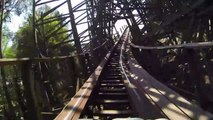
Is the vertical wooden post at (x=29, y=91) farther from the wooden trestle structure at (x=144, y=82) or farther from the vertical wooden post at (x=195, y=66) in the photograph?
the vertical wooden post at (x=195, y=66)

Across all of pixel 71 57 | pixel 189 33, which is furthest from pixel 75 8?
pixel 71 57

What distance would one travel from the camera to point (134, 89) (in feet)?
23.9

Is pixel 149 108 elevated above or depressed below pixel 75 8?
below

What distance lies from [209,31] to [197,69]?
279 inches

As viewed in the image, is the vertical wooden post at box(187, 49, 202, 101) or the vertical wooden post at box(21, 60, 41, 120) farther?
the vertical wooden post at box(187, 49, 202, 101)

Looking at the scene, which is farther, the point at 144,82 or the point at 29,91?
the point at 144,82

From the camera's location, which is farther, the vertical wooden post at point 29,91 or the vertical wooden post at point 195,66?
the vertical wooden post at point 195,66

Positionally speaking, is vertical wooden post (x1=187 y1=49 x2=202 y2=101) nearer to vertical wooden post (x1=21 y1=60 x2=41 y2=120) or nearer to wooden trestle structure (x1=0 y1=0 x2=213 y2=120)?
wooden trestle structure (x1=0 y1=0 x2=213 y2=120)

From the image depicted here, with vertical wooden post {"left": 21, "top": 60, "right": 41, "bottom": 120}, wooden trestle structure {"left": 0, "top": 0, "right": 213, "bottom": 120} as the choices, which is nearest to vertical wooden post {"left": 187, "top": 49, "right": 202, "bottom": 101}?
wooden trestle structure {"left": 0, "top": 0, "right": 213, "bottom": 120}

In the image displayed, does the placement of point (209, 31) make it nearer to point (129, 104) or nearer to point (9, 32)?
point (129, 104)

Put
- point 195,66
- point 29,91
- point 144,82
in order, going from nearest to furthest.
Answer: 1. point 29,91
2. point 195,66
3. point 144,82

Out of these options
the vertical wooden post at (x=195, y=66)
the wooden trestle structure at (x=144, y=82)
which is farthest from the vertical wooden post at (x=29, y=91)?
→ the vertical wooden post at (x=195, y=66)

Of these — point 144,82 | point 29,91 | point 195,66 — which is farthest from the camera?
point 144,82

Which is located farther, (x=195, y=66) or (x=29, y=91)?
(x=195, y=66)
